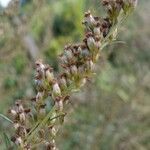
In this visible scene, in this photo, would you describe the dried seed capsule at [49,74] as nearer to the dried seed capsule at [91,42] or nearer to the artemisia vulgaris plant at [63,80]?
the artemisia vulgaris plant at [63,80]

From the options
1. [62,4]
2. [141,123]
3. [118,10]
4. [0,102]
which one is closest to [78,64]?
[118,10]

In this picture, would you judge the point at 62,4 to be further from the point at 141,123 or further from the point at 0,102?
the point at 0,102

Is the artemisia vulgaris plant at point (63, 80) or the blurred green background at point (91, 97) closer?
the artemisia vulgaris plant at point (63, 80)

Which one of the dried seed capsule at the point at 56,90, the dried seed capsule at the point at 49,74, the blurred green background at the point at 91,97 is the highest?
the blurred green background at the point at 91,97

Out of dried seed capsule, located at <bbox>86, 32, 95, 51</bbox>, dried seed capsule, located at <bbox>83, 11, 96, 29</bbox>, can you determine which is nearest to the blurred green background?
dried seed capsule, located at <bbox>83, 11, 96, 29</bbox>

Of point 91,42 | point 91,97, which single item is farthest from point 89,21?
point 91,97

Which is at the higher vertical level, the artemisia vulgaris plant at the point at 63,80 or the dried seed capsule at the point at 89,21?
the dried seed capsule at the point at 89,21

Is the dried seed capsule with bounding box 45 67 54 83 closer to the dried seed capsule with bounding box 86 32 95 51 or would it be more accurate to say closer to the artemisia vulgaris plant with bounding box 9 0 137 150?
the artemisia vulgaris plant with bounding box 9 0 137 150

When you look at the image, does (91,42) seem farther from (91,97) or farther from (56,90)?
(91,97)

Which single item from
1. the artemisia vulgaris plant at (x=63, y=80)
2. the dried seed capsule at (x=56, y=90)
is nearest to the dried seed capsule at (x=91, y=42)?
the artemisia vulgaris plant at (x=63, y=80)

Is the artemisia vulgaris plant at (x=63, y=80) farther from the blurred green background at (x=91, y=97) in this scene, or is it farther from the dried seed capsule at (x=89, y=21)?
the blurred green background at (x=91, y=97)
